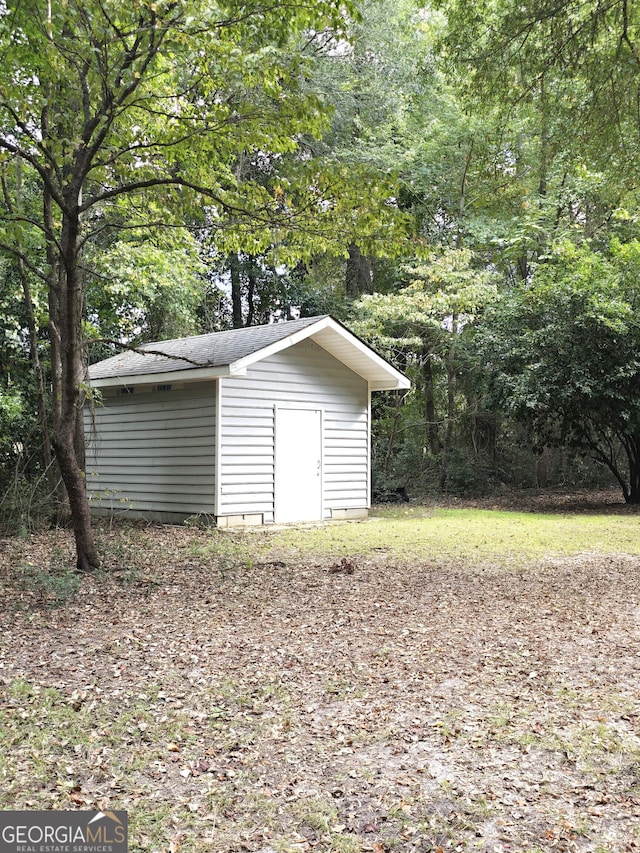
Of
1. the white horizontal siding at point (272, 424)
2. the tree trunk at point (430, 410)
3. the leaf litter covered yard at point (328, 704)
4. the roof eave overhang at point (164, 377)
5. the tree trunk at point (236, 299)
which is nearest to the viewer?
the leaf litter covered yard at point (328, 704)

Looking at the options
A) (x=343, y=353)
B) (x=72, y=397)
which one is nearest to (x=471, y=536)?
(x=343, y=353)

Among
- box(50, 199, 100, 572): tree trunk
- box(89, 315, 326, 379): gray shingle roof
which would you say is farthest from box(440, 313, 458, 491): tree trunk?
box(50, 199, 100, 572): tree trunk

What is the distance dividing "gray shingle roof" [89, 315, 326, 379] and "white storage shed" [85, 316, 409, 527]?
44 millimetres

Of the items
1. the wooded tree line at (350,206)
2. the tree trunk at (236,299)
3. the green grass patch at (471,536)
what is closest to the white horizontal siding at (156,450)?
the wooded tree line at (350,206)

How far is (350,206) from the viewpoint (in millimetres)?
7730

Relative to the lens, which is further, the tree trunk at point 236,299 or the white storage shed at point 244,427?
the tree trunk at point 236,299

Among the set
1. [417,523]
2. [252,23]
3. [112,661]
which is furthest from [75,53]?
[417,523]

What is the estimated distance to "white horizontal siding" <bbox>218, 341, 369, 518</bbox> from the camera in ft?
39.0

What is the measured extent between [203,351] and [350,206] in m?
5.84

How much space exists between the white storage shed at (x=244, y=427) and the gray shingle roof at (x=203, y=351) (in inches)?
1.7

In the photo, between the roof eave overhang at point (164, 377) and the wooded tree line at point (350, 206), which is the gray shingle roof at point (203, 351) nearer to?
the roof eave overhang at point (164, 377)

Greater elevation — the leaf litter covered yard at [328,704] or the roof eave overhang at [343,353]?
the roof eave overhang at [343,353]

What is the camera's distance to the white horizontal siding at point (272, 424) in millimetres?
11883

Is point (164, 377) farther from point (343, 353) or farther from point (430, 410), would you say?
point (430, 410)
